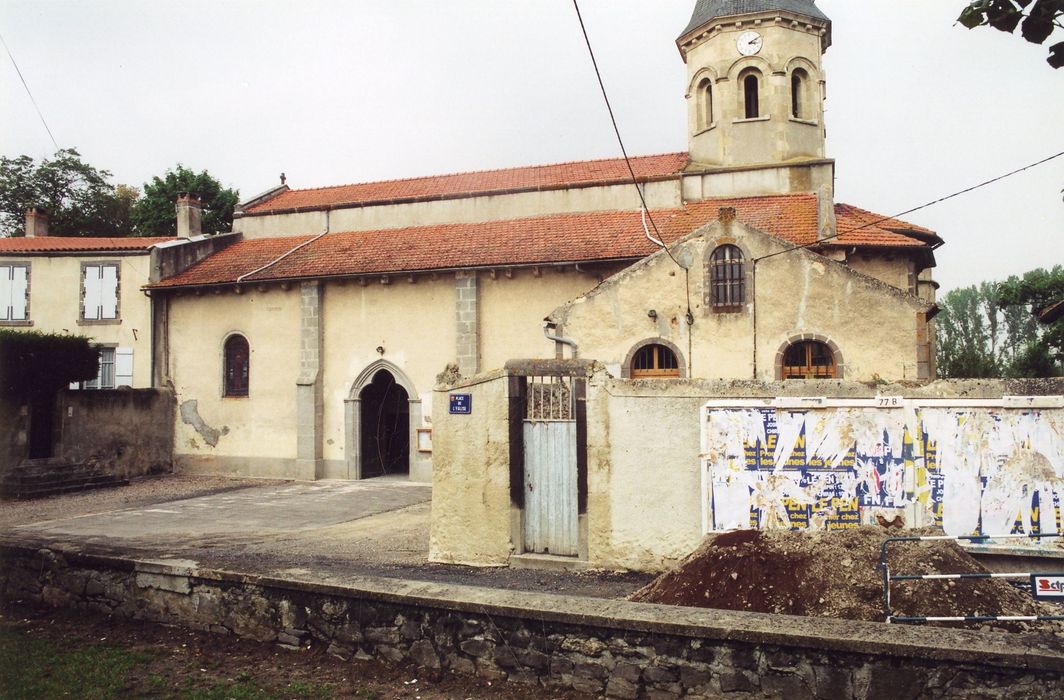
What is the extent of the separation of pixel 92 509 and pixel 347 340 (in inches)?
289

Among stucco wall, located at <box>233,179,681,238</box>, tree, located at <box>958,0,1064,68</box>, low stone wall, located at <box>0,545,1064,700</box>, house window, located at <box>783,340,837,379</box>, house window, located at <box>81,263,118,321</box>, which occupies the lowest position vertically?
low stone wall, located at <box>0,545,1064,700</box>

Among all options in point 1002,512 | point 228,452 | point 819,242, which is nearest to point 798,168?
point 819,242

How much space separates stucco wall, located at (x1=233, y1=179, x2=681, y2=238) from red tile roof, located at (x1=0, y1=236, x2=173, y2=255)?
3115 millimetres

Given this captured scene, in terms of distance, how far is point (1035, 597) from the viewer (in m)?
4.87

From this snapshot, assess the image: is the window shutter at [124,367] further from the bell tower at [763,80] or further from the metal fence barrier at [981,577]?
the metal fence barrier at [981,577]

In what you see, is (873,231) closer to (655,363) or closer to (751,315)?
(751,315)

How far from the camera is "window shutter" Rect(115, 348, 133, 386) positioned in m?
22.2

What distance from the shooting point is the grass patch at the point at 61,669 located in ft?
18.2

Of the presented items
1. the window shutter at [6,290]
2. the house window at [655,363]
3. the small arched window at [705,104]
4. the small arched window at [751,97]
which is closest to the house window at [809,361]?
the house window at [655,363]

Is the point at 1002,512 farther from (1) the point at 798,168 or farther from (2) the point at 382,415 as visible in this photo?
(2) the point at 382,415

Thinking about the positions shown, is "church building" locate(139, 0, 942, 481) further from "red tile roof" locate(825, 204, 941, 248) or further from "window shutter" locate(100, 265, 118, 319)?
"window shutter" locate(100, 265, 118, 319)

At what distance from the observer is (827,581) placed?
593 cm

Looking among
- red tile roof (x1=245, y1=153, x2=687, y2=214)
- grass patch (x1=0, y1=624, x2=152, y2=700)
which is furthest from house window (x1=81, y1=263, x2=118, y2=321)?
grass patch (x1=0, y1=624, x2=152, y2=700)

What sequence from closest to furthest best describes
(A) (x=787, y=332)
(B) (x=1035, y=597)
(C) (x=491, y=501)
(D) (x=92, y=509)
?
(B) (x=1035, y=597) < (C) (x=491, y=501) < (A) (x=787, y=332) < (D) (x=92, y=509)
